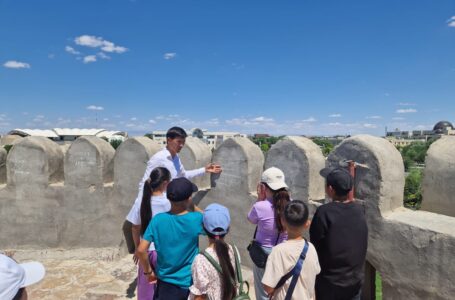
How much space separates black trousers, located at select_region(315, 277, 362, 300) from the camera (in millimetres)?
2547

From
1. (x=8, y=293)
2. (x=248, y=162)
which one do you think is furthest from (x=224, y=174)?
(x=8, y=293)

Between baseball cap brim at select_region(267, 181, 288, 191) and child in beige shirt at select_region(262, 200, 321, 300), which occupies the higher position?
baseball cap brim at select_region(267, 181, 288, 191)

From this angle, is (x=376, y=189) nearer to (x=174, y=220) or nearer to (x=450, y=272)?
(x=450, y=272)

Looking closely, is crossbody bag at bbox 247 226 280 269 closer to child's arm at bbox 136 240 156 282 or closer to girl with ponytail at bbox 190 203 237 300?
girl with ponytail at bbox 190 203 237 300

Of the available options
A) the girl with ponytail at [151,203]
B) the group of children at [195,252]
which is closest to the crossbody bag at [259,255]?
the group of children at [195,252]

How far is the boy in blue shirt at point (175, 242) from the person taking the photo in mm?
2543

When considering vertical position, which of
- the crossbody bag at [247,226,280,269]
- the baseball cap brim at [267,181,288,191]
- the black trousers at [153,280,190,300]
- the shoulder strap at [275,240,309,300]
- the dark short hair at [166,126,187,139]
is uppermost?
the dark short hair at [166,126,187,139]

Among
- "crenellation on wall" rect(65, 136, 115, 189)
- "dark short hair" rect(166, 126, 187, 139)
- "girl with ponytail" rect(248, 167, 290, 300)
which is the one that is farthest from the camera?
"crenellation on wall" rect(65, 136, 115, 189)

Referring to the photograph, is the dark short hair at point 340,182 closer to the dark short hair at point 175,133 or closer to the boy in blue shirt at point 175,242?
the boy in blue shirt at point 175,242

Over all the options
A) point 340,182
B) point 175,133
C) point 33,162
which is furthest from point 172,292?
point 33,162

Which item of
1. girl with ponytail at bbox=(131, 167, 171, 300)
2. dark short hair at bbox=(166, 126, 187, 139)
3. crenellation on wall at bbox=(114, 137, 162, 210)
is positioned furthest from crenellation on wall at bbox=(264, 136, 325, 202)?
crenellation on wall at bbox=(114, 137, 162, 210)

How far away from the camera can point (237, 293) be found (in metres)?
2.41

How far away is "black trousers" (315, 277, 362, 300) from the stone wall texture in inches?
26.7

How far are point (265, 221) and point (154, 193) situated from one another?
1024 mm
